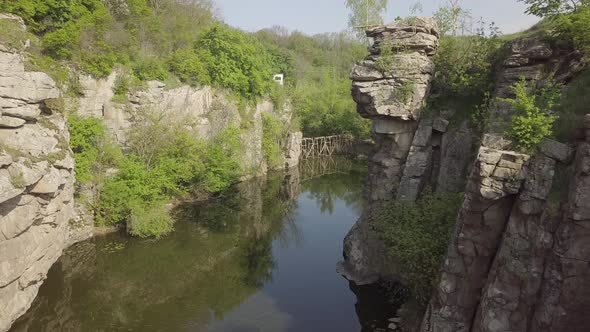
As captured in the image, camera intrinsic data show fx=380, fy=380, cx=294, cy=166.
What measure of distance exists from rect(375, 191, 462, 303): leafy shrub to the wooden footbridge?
34125mm

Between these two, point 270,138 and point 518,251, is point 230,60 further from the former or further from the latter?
point 518,251

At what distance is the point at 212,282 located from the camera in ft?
64.2

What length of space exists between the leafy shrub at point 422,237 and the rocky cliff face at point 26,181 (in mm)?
13662

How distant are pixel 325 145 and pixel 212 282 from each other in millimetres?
32771

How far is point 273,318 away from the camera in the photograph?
16812 mm

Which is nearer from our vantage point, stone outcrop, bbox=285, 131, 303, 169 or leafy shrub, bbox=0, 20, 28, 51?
leafy shrub, bbox=0, 20, 28, 51

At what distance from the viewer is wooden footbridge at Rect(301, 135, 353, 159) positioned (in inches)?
1950

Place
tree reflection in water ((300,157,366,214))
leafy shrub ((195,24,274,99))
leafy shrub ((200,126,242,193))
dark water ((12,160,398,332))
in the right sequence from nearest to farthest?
dark water ((12,160,398,332))
leafy shrub ((200,126,242,193))
tree reflection in water ((300,157,366,214))
leafy shrub ((195,24,274,99))

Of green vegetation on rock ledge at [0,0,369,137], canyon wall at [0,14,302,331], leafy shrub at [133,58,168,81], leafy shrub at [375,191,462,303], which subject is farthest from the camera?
leafy shrub at [133,58,168,81]

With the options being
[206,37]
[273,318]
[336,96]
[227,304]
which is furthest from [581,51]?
[336,96]

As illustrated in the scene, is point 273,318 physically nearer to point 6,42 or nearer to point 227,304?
point 227,304

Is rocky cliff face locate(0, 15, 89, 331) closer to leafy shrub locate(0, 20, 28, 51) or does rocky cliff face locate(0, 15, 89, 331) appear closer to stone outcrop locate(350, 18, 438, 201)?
leafy shrub locate(0, 20, 28, 51)

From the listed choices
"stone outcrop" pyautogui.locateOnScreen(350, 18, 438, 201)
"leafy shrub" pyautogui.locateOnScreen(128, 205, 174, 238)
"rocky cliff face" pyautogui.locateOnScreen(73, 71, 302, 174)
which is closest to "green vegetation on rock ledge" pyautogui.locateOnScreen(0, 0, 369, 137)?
"rocky cliff face" pyautogui.locateOnScreen(73, 71, 302, 174)

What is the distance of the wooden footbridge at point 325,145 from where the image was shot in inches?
1950
